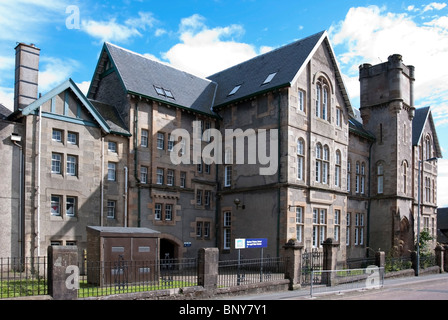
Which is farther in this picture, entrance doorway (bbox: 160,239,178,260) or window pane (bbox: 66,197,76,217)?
entrance doorway (bbox: 160,239,178,260)

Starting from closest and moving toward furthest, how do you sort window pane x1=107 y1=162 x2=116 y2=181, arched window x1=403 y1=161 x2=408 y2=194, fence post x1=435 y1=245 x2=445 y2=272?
window pane x1=107 y1=162 x2=116 y2=181 < fence post x1=435 y1=245 x2=445 y2=272 < arched window x1=403 y1=161 x2=408 y2=194

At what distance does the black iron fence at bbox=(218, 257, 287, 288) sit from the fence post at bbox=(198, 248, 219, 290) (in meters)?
0.66

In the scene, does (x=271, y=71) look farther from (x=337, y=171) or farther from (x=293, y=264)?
(x=293, y=264)

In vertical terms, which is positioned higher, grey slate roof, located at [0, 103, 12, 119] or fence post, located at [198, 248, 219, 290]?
grey slate roof, located at [0, 103, 12, 119]

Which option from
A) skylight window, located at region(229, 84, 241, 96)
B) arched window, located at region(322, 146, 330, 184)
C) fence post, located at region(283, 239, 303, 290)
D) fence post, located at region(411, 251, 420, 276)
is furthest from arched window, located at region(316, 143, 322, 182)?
fence post, located at region(283, 239, 303, 290)

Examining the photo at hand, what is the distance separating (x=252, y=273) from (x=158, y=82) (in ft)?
46.5

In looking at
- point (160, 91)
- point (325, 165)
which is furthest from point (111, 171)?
point (325, 165)

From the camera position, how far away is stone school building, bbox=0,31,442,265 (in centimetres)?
2319

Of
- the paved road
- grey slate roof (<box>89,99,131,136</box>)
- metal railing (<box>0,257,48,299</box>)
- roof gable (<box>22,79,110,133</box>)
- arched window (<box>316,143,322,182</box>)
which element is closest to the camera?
metal railing (<box>0,257,48,299</box>)

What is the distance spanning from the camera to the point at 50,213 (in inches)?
918

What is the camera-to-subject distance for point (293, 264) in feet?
68.3

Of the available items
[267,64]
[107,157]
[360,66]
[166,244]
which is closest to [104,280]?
[107,157]

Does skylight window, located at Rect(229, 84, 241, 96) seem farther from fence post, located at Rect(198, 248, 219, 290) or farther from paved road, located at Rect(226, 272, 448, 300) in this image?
fence post, located at Rect(198, 248, 219, 290)

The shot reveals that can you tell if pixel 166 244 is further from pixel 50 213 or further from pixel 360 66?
pixel 360 66
